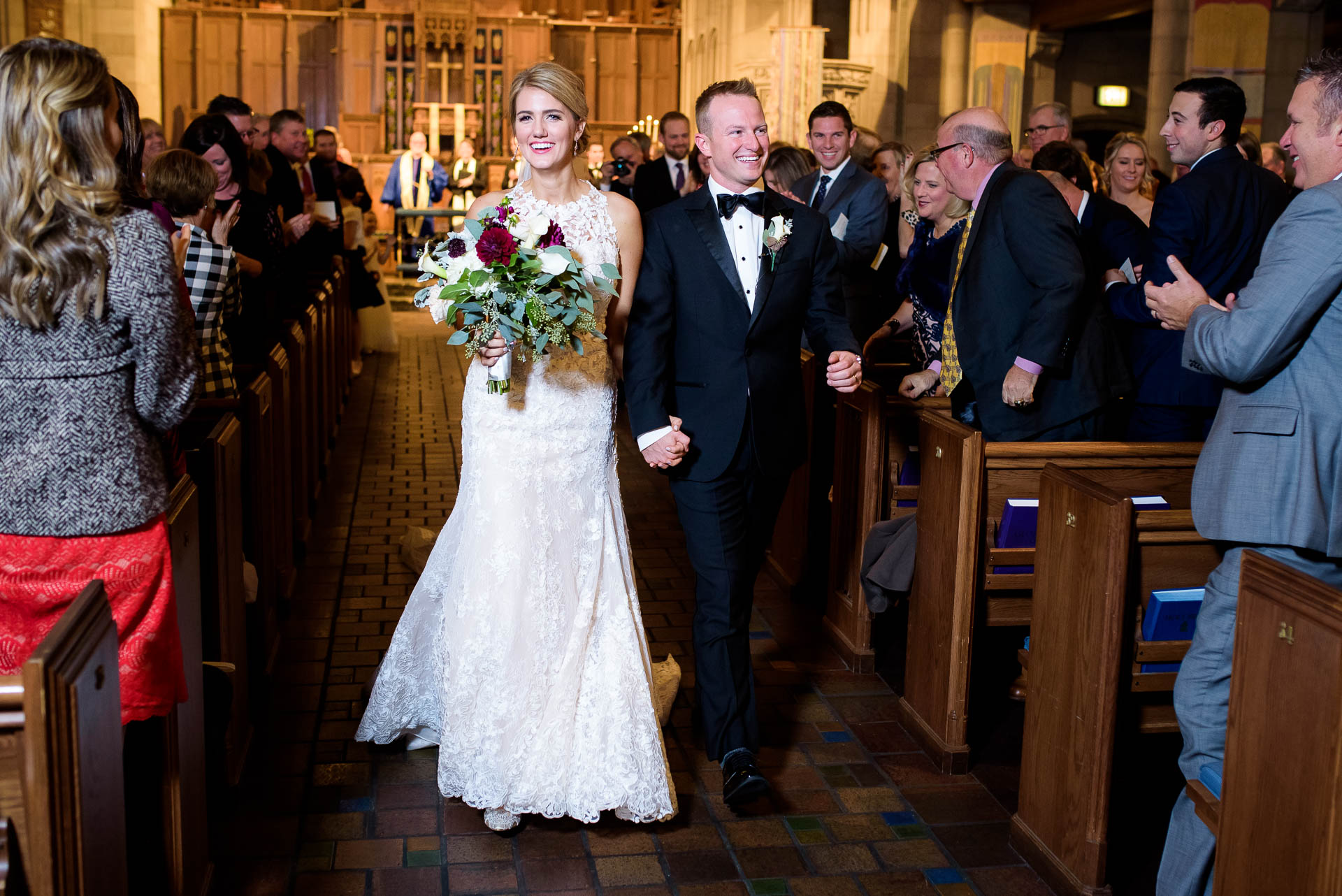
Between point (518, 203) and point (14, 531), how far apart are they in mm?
1509

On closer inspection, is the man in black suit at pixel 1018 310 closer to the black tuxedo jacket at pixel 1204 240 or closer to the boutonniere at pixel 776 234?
the black tuxedo jacket at pixel 1204 240

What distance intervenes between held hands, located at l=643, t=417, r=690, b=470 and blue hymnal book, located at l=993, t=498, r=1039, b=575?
1.07 m

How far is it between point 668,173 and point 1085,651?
6.90 m

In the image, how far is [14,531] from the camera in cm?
238

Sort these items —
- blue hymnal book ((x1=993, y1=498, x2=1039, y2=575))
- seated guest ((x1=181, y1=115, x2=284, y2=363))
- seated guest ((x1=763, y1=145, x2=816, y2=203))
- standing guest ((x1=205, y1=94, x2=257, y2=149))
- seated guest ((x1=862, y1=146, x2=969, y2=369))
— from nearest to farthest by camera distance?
1. blue hymnal book ((x1=993, y1=498, x2=1039, y2=575))
2. seated guest ((x1=862, y1=146, x2=969, y2=369))
3. seated guest ((x1=181, y1=115, x2=284, y2=363))
4. standing guest ((x1=205, y1=94, x2=257, y2=149))
5. seated guest ((x1=763, y1=145, x2=816, y2=203))

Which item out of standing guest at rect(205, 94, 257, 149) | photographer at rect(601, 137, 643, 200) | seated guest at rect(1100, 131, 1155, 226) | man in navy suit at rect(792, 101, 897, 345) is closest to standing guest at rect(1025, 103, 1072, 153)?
seated guest at rect(1100, 131, 1155, 226)

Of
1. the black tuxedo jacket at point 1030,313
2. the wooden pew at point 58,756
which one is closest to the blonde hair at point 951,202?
the black tuxedo jacket at point 1030,313

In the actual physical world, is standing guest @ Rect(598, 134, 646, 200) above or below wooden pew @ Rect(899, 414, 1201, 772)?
above

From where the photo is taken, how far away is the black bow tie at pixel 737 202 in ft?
11.4

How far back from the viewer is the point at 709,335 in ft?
11.5

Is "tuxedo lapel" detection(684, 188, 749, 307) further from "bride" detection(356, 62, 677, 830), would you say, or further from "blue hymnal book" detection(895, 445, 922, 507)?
"blue hymnal book" detection(895, 445, 922, 507)

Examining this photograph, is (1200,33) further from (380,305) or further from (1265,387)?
(1265,387)

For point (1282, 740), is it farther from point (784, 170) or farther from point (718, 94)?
point (784, 170)

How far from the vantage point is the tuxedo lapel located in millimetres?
3490
